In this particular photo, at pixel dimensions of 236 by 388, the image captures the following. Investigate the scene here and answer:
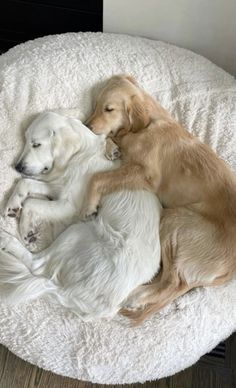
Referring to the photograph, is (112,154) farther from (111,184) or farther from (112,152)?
(111,184)

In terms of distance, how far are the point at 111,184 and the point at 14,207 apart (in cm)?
41

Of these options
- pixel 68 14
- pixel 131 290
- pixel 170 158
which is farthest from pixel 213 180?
pixel 68 14

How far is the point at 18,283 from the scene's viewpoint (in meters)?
1.82

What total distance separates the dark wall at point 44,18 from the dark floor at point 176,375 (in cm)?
176

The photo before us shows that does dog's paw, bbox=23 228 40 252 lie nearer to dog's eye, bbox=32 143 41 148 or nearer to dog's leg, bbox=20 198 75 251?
dog's leg, bbox=20 198 75 251

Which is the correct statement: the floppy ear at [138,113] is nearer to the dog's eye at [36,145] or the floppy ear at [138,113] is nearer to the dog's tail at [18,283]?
the dog's eye at [36,145]

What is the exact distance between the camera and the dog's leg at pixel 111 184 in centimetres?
202

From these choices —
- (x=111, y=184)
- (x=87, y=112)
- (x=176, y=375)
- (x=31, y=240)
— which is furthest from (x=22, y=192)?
(x=176, y=375)

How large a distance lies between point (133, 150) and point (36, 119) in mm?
431

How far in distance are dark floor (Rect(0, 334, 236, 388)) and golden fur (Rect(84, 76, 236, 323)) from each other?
0.47 m

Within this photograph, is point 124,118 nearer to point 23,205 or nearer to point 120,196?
point 120,196

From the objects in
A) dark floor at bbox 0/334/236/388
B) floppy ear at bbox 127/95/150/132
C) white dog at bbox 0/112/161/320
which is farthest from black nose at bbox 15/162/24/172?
dark floor at bbox 0/334/236/388

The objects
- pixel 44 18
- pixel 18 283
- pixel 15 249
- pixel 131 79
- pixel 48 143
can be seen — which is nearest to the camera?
pixel 18 283

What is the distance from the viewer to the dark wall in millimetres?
2781
